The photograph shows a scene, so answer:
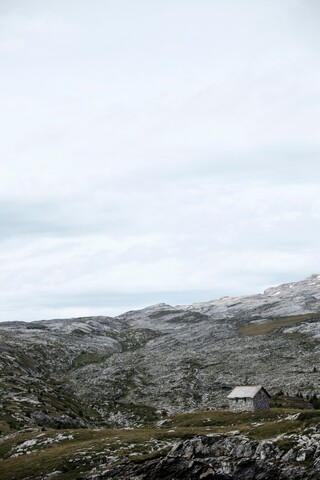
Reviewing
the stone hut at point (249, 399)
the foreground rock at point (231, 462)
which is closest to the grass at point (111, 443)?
the foreground rock at point (231, 462)

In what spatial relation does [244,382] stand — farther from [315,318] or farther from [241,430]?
[315,318]

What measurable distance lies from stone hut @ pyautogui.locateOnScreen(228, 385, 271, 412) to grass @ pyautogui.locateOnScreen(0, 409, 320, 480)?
3.99 m

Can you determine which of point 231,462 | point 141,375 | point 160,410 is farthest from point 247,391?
point 141,375

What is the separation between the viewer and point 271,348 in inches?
6235

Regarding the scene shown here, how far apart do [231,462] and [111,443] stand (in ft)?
62.3

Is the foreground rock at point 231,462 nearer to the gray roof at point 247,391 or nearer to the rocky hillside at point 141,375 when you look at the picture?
the gray roof at point 247,391

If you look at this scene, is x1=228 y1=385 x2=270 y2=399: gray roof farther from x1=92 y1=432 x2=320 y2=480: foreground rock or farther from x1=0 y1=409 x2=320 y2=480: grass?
x1=92 y1=432 x2=320 y2=480: foreground rock

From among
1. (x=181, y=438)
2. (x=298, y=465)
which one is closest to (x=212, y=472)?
(x=298, y=465)

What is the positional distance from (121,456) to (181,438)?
917 centimetres

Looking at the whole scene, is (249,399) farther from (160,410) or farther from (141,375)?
(141,375)

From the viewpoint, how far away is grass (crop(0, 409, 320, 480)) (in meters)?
59.6

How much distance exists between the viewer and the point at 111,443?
6662 centimetres

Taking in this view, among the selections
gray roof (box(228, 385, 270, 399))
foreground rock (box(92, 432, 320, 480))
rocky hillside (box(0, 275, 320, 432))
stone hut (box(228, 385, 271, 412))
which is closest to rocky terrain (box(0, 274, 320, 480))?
foreground rock (box(92, 432, 320, 480))

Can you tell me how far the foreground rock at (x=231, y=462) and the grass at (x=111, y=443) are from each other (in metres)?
1.48
